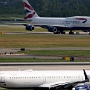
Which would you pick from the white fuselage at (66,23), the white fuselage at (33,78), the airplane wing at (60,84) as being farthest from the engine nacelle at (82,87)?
the white fuselage at (66,23)

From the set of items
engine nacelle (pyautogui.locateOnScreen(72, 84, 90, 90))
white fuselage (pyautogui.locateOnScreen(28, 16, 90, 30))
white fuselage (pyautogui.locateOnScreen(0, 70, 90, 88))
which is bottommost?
engine nacelle (pyautogui.locateOnScreen(72, 84, 90, 90))

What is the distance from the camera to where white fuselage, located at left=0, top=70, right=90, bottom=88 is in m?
49.3

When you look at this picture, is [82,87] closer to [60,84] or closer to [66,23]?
[60,84]

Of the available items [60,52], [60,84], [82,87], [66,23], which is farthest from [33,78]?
[66,23]

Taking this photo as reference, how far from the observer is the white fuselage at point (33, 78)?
4931 centimetres

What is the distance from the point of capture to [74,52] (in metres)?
96.5

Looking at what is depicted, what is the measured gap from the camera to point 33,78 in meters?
49.9

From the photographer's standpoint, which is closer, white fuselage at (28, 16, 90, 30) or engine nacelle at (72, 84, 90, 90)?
engine nacelle at (72, 84, 90, 90)

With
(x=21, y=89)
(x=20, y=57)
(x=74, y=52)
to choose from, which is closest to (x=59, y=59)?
(x=20, y=57)

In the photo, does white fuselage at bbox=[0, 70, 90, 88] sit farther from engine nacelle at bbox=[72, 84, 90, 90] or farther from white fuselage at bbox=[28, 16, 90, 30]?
white fuselage at bbox=[28, 16, 90, 30]

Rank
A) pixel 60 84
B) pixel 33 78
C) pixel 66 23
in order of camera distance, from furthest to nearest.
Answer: pixel 66 23 → pixel 33 78 → pixel 60 84

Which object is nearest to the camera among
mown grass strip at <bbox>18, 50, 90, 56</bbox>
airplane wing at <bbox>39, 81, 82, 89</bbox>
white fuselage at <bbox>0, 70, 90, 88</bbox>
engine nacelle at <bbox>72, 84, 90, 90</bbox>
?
engine nacelle at <bbox>72, 84, 90, 90</bbox>

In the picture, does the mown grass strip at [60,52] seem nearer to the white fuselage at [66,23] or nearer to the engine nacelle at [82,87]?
the engine nacelle at [82,87]

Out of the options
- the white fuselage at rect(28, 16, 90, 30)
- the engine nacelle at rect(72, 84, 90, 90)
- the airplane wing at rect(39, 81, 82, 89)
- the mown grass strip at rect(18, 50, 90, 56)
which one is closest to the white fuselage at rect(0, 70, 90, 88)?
the airplane wing at rect(39, 81, 82, 89)
